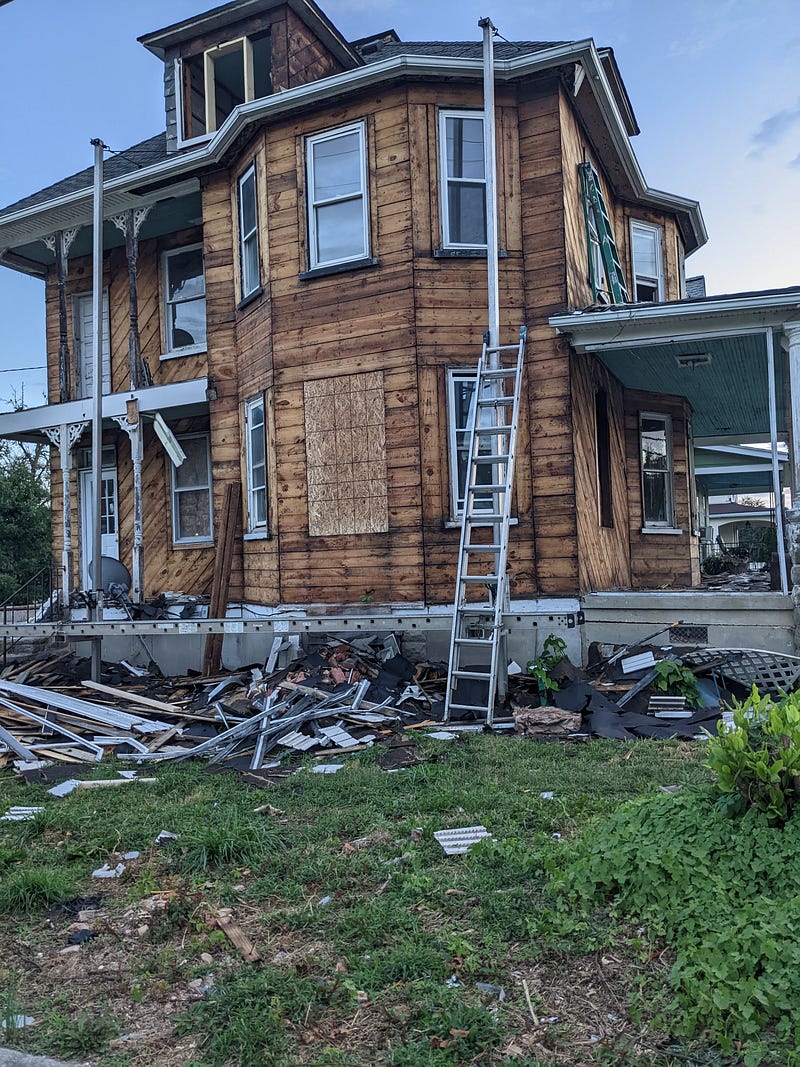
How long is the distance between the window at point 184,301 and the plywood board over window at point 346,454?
4007mm

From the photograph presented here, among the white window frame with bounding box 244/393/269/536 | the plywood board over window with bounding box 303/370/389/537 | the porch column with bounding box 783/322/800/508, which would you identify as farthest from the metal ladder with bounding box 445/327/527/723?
the white window frame with bounding box 244/393/269/536

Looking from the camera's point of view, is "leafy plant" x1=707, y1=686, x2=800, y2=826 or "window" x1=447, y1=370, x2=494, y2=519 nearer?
"leafy plant" x1=707, y1=686, x2=800, y2=826

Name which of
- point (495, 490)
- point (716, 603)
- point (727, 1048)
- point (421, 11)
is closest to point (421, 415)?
point (495, 490)

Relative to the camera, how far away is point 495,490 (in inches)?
343

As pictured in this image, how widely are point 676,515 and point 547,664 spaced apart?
5921 millimetres

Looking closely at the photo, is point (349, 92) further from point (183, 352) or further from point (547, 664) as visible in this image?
point (547, 664)

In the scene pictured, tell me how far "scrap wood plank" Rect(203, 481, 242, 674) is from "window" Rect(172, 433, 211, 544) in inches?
70.4

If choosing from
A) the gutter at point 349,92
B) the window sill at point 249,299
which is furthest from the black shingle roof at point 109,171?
the window sill at point 249,299

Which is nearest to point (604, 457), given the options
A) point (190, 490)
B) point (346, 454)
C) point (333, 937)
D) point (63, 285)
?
point (346, 454)

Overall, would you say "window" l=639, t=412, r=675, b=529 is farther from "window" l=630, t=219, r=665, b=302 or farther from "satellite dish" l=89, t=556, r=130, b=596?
"satellite dish" l=89, t=556, r=130, b=596

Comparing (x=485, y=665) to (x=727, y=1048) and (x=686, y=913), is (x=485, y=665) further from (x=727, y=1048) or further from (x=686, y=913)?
(x=727, y=1048)

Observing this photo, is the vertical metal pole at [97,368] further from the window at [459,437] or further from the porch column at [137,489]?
the window at [459,437]

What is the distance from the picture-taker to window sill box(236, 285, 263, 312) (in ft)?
37.6

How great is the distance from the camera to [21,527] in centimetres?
2517
